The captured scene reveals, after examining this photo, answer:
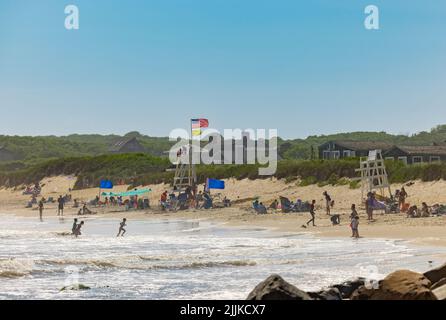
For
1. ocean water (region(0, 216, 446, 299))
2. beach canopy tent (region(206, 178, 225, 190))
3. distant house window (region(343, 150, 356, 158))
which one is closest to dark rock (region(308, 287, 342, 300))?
ocean water (region(0, 216, 446, 299))

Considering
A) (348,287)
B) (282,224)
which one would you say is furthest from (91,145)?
(348,287)

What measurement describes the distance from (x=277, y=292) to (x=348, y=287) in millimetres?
2768

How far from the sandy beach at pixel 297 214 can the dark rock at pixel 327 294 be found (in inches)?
467

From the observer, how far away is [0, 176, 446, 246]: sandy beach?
2803 centimetres

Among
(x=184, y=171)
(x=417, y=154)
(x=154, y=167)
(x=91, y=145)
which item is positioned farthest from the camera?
(x=91, y=145)

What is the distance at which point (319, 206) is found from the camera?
40.4 m

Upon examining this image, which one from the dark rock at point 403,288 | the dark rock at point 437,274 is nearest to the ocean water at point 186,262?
the dark rock at point 437,274

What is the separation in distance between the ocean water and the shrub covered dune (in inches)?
537

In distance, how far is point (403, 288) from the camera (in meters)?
11.5

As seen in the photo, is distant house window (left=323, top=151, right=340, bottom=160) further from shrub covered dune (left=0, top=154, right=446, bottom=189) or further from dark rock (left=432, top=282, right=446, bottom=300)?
dark rock (left=432, top=282, right=446, bottom=300)

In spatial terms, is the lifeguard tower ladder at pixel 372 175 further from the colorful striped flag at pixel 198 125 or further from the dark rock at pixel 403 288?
the dark rock at pixel 403 288

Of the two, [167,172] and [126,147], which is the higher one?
[126,147]

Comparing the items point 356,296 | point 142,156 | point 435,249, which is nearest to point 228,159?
point 142,156

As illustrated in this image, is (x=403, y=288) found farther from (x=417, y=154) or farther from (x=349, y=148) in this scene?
(x=349, y=148)
